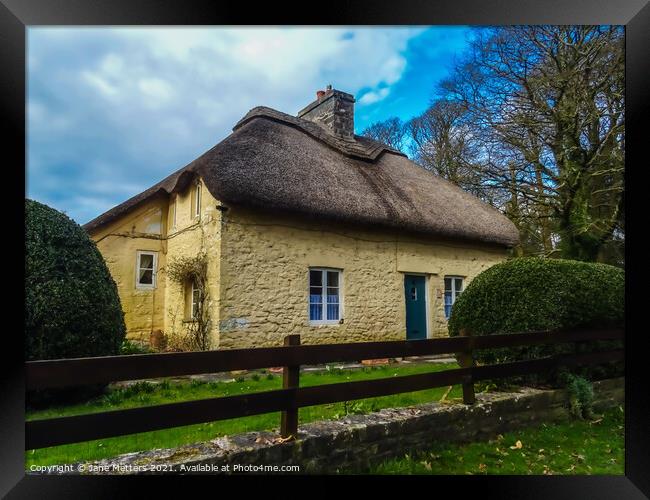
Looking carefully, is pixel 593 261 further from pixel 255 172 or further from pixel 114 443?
pixel 114 443

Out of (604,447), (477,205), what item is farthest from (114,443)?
(477,205)

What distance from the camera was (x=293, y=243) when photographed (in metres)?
6.18

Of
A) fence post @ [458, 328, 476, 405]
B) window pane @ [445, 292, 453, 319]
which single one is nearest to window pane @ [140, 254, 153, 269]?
window pane @ [445, 292, 453, 319]

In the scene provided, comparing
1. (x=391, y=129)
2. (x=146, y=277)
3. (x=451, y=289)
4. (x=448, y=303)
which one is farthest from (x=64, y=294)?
(x=451, y=289)

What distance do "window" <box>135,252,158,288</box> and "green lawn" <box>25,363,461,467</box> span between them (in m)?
2.96

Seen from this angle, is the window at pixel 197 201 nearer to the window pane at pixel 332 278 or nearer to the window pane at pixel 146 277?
the window pane at pixel 146 277

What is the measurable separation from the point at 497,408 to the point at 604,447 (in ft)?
2.74

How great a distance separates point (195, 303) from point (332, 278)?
211cm

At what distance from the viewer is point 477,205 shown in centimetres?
849

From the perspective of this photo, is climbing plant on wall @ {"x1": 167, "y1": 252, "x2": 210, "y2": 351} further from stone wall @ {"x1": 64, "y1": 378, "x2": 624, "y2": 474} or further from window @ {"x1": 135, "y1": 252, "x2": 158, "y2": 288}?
stone wall @ {"x1": 64, "y1": 378, "x2": 624, "y2": 474}

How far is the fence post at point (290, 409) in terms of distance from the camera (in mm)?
2400

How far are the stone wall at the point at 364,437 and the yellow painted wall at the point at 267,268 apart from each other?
122 inches

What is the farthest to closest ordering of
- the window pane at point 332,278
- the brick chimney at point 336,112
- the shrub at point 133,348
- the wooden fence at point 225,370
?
the brick chimney at point 336,112 < the window pane at point 332,278 < the shrub at point 133,348 < the wooden fence at point 225,370
